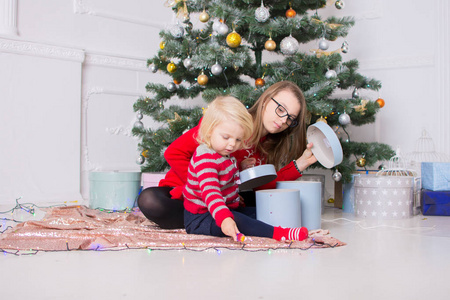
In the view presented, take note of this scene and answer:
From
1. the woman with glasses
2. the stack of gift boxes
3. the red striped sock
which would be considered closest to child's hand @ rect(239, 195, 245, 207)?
the woman with glasses

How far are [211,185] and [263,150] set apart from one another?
45 cm

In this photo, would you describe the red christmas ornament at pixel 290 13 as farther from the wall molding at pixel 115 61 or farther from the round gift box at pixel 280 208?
the wall molding at pixel 115 61

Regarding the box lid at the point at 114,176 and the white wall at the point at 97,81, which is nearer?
the box lid at the point at 114,176

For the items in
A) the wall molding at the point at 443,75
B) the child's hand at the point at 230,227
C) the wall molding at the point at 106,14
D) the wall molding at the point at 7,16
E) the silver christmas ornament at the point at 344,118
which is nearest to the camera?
the child's hand at the point at 230,227

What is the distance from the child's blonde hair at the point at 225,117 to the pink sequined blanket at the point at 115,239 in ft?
1.05

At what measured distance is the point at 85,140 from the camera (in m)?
2.73

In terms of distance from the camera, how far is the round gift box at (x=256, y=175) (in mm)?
1429

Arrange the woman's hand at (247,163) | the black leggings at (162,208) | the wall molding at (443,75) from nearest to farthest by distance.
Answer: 1. the black leggings at (162,208)
2. the woman's hand at (247,163)
3. the wall molding at (443,75)

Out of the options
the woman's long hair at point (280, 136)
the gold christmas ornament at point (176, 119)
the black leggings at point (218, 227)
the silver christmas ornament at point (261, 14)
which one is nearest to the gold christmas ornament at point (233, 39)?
the silver christmas ornament at point (261, 14)

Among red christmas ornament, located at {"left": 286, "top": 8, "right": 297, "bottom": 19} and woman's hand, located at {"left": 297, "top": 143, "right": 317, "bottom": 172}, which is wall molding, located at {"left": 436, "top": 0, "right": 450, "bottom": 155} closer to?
red christmas ornament, located at {"left": 286, "top": 8, "right": 297, "bottom": 19}

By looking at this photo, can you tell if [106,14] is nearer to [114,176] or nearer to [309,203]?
[114,176]

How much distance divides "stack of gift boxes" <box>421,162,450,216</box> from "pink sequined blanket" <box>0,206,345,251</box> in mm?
822

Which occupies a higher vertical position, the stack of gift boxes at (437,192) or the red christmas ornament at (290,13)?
the red christmas ornament at (290,13)

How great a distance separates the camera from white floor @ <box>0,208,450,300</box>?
0.87m
